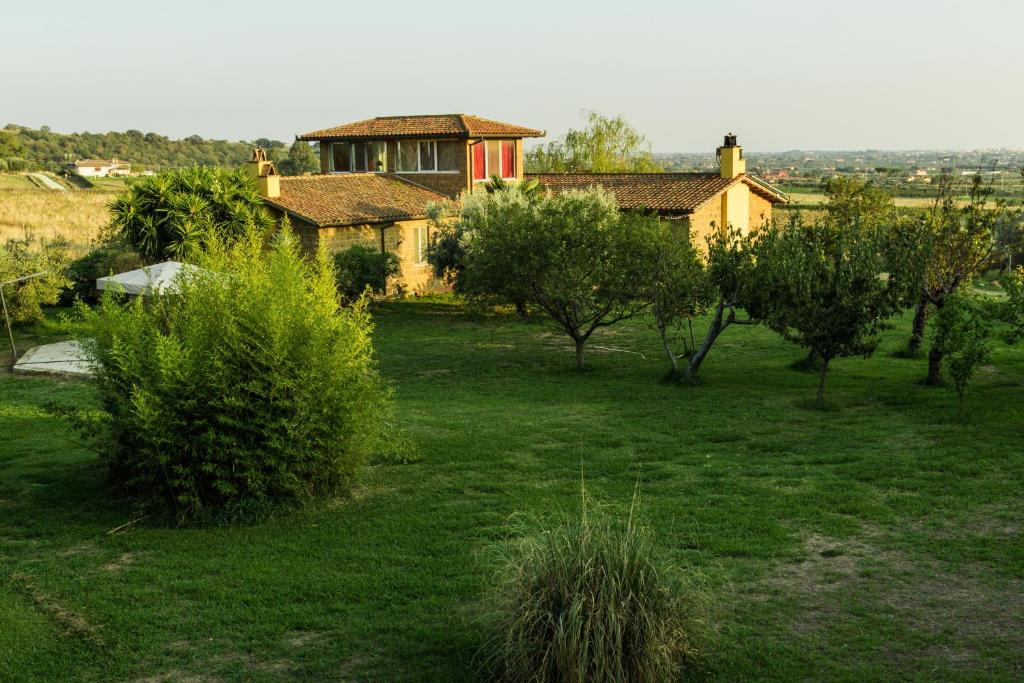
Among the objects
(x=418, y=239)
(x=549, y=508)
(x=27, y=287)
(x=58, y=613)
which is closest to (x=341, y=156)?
(x=418, y=239)

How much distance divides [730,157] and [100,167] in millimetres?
76242

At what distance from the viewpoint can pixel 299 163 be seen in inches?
3723

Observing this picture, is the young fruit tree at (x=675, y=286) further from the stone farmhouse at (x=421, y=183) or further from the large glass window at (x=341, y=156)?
the large glass window at (x=341, y=156)

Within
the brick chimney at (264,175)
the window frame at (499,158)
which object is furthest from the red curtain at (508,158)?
the brick chimney at (264,175)

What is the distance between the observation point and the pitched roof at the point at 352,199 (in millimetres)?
30891

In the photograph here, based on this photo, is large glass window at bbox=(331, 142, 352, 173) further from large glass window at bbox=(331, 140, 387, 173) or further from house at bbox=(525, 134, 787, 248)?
house at bbox=(525, 134, 787, 248)

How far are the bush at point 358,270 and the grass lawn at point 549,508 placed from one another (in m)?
11.0

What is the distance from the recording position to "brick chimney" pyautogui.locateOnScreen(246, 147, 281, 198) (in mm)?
31203

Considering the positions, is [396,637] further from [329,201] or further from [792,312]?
[329,201]

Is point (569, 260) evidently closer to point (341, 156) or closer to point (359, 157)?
point (359, 157)

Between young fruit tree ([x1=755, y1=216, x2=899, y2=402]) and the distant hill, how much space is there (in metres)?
89.2

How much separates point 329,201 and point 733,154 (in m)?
15.0

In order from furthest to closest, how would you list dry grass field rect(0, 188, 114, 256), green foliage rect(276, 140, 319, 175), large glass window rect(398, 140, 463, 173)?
green foliage rect(276, 140, 319, 175) → dry grass field rect(0, 188, 114, 256) → large glass window rect(398, 140, 463, 173)

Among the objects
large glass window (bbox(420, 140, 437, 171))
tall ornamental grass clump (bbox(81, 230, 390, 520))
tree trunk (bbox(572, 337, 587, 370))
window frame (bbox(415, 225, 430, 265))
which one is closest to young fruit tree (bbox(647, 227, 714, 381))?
tree trunk (bbox(572, 337, 587, 370))
